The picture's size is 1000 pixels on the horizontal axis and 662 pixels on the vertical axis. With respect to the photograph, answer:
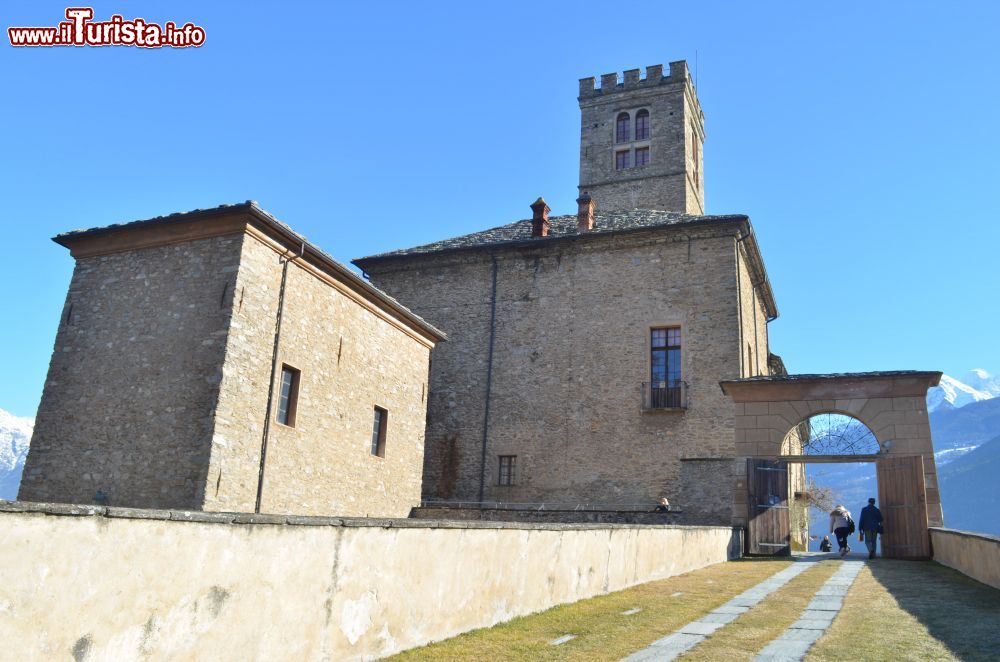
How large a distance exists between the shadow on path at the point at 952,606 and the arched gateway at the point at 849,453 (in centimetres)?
370

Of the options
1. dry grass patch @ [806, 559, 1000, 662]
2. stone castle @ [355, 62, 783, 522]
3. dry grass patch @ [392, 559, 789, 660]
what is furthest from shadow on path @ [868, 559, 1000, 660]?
stone castle @ [355, 62, 783, 522]

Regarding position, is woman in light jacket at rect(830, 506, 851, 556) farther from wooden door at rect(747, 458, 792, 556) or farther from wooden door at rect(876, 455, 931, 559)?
wooden door at rect(876, 455, 931, 559)

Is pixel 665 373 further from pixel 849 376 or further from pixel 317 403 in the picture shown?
pixel 317 403

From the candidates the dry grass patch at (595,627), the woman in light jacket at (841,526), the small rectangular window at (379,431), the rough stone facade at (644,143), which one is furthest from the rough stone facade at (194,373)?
the rough stone facade at (644,143)

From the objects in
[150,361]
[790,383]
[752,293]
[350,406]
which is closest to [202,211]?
[150,361]

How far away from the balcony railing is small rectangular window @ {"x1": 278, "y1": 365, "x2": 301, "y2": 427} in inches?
384

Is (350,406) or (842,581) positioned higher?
(350,406)

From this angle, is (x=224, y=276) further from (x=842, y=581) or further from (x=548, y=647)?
(x=842, y=581)

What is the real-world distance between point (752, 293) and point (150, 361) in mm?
16859

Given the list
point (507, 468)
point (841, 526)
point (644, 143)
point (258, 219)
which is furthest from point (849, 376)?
point (644, 143)

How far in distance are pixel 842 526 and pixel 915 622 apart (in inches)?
517

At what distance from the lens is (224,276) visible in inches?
493

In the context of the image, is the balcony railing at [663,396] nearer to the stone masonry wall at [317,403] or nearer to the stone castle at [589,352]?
the stone castle at [589,352]

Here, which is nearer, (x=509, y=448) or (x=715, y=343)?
(x=715, y=343)
